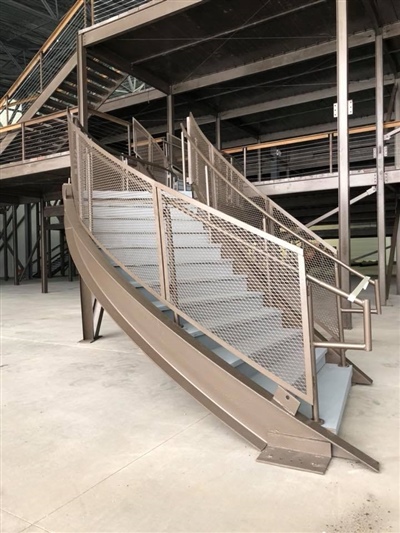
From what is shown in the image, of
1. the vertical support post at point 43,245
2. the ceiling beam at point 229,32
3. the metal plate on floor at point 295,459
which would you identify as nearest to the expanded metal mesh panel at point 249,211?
the metal plate on floor at point 295,459

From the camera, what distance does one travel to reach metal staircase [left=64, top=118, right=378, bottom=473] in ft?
8.98

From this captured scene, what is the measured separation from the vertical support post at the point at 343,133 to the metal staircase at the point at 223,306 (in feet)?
7.94

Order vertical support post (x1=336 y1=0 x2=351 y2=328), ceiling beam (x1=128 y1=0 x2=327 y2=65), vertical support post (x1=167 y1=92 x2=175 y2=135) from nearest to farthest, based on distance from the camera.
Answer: vertical support post (x1=336 y1=0 x2=351 y2=328), ceiling beam (x1=128 y1=0 x2=327 y2=65), vertical support post (x1=167 y1=92 x2=175 y2=135)

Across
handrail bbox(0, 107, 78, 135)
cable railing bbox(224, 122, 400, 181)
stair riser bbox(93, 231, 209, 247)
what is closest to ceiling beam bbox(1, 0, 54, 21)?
handrail bbox(0, 107, 78, 135)

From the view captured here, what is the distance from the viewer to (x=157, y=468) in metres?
2.62

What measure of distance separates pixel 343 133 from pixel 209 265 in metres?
4.38

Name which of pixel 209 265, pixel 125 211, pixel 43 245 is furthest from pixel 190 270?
pixel 43 245

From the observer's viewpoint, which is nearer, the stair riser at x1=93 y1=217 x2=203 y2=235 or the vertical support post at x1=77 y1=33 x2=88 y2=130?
the stair riser at x1=93 y1=217 x2=203 y2=235

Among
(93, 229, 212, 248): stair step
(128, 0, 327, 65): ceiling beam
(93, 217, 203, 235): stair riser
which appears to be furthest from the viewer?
(128, 0, 327, 65): ceiling beam

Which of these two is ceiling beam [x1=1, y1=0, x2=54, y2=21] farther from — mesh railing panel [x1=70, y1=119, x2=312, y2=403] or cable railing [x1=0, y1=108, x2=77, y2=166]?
mesh railing panel [x1=70, y1=119, x2=312, y2=403]

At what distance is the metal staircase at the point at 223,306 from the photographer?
2736 mm

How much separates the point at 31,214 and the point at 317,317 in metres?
19.8

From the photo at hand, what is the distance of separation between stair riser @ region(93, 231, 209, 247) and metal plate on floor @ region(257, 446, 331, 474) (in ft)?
6.25

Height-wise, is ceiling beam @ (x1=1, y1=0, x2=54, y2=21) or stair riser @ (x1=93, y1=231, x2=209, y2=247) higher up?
ceiling beam @ (x1=1, y1=0, x2=54, y2=21)
